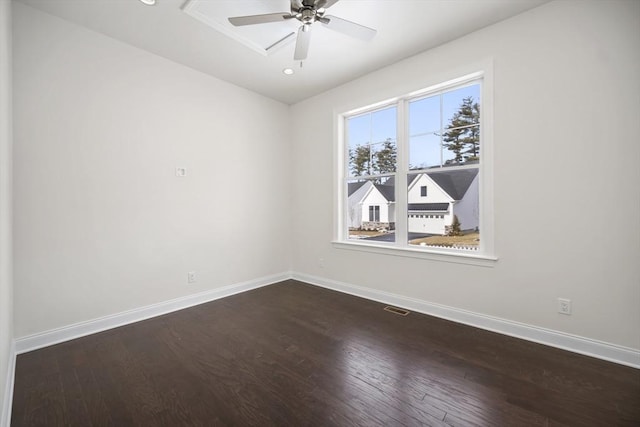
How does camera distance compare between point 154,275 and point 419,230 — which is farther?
point 419,230

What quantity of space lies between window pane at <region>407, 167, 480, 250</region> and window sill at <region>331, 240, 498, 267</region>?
15 centimetres

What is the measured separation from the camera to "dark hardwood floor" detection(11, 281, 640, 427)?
1551 mm

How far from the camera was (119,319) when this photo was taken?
274 centimetres

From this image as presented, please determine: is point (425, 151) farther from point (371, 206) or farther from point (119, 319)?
point (119, 319)

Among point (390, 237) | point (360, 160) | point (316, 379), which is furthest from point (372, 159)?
point (316, 379)

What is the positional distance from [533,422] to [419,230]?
1.98m

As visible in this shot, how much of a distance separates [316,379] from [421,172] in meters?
2.46

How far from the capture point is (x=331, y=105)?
399cm

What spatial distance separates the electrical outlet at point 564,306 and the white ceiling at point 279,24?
2.58 metres

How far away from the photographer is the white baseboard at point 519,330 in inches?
80.6

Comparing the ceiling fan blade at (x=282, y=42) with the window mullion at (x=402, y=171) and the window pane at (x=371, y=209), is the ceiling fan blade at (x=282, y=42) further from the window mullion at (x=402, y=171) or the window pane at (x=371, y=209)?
the window pane at (x=371, y=209)

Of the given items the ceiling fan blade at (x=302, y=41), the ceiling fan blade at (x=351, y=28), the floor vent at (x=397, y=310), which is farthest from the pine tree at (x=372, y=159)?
the floor vent at (x=397, y=310)

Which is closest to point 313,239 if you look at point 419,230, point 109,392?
point 419,230

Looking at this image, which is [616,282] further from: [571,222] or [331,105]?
[331,105]
